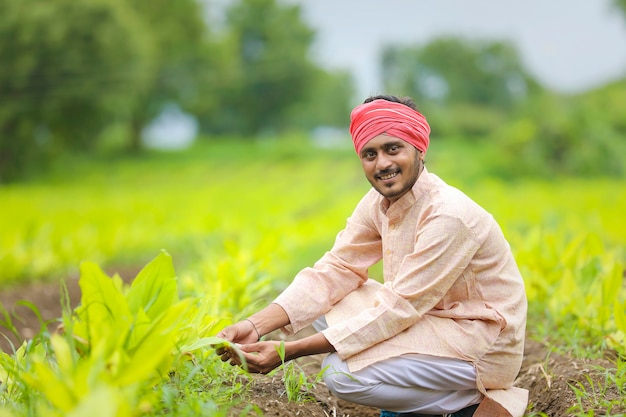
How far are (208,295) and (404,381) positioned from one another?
3.47 ft

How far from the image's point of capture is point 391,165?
2291 millimetres

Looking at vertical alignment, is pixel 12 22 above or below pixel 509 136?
above

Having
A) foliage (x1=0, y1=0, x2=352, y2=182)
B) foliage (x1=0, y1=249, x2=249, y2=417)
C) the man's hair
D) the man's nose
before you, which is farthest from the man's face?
foliage (x1=0, y1=0, x2=352, y2=182)

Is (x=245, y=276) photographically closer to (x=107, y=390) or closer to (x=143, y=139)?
(x=107, y=390)

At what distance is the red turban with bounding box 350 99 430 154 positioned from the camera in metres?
2.28

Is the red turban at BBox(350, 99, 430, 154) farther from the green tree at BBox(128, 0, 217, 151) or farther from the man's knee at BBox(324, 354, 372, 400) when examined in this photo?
the green tree at BBox(128, 0, 217, 151)

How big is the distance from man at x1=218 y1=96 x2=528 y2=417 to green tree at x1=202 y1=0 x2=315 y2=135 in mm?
33298

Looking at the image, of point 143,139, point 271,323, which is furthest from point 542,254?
point 143,139

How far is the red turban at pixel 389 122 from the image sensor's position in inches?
89.9

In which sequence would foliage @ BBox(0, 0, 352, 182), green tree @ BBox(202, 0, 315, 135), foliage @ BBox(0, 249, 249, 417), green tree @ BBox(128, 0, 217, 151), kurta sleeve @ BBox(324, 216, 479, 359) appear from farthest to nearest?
green tree @ BBox(202, 0, 315, 135) < green tree @ BBox(128, 0, 217, 151) < foliage @ BBox(0, 0, 352, 182) < kurta sleeve @ BBox(324, 216, 479, 359) < foliage @ BBox(0, 249, 249, 417)

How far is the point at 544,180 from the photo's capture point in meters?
19.2

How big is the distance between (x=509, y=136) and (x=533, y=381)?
18882mm

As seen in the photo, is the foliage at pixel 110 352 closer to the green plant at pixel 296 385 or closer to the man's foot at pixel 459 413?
the green plant at pixel 296 385

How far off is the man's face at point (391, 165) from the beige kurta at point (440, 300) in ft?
0.23
